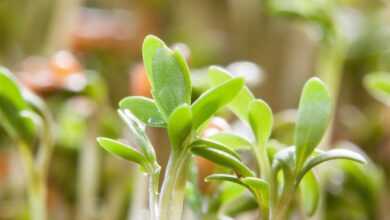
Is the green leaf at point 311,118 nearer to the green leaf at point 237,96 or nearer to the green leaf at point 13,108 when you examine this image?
the green leaf at point 237,96

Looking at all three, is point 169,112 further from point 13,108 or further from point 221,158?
point 13,108

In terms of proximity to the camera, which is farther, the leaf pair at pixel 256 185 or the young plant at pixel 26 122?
the young plant at pixel 26 122

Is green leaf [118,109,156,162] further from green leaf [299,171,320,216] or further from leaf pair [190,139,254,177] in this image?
green leaf [299,171,320,216]

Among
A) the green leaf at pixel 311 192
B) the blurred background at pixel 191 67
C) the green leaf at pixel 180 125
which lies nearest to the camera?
the green leaf at pixel 180 125

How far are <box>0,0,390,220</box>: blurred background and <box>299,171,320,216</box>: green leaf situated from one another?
0.10 m

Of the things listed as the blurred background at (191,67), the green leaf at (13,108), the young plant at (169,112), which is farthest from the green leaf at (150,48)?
the green leaf at (13,108)

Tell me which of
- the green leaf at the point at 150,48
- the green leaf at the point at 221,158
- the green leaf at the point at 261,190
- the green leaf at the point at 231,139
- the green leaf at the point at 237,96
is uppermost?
the green leaf at the point at 150,48

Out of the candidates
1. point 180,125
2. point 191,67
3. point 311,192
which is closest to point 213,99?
point 180,125

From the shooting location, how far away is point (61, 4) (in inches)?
61.3

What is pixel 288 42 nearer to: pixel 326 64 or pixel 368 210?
pixel 326 64

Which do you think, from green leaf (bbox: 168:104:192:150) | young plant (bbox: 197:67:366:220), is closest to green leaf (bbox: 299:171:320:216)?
young plant (bbox: 197:67:366:220)

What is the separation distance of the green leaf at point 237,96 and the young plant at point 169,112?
0.16 ft

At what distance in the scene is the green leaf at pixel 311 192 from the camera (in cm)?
64

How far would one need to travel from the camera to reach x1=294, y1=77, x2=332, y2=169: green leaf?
521mm
